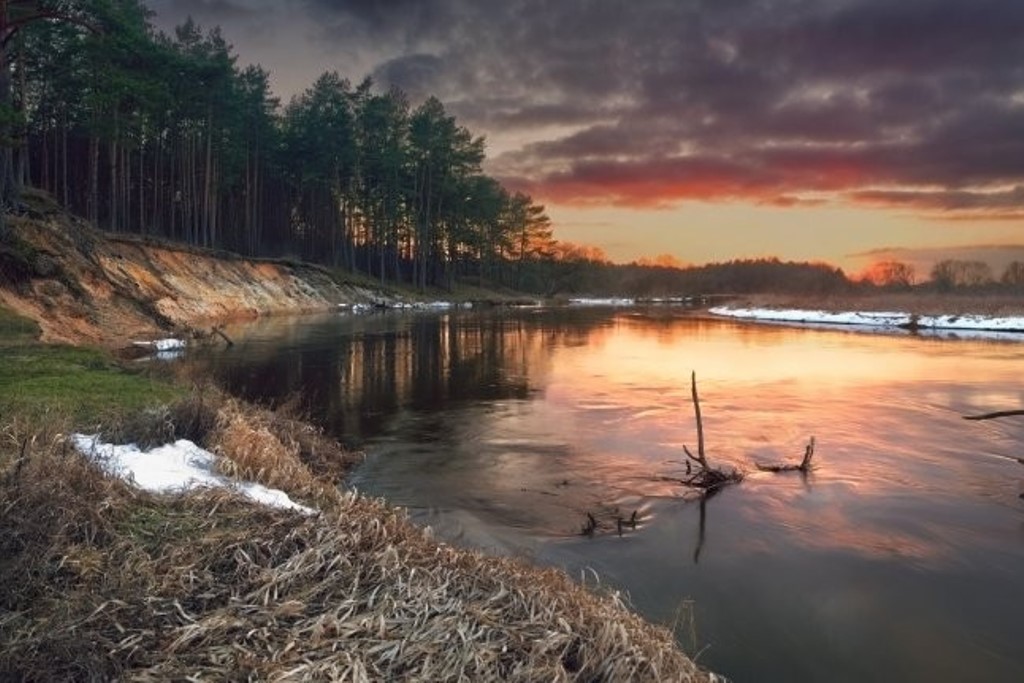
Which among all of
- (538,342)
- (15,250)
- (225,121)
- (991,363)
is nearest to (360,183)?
(225,121)

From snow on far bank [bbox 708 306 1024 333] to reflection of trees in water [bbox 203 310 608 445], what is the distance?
Result: 2695 cm

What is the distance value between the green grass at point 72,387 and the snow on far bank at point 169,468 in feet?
4.29

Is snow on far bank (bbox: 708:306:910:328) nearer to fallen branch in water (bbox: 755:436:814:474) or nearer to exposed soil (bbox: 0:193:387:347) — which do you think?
exposed soil (bbox: 0:193:387:347)

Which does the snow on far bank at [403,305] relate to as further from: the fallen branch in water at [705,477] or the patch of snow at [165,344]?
the fallen branch in water at [705,477]

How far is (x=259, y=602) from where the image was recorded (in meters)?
5.03

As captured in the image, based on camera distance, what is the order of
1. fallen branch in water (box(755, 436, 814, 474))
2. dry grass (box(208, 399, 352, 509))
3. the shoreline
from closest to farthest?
dry grass (box(208, 399, 352, 509))
fallen branch in water (box(755, 436, 814, 474))
the shoreline

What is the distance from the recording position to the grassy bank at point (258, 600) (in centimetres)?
438

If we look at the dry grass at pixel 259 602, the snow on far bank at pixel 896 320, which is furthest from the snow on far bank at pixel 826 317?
the dry grass at pixel 259 602

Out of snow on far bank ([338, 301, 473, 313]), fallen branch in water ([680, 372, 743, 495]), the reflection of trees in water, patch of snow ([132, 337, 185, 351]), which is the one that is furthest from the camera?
snow on far bank ([338, 301, 473, 313])

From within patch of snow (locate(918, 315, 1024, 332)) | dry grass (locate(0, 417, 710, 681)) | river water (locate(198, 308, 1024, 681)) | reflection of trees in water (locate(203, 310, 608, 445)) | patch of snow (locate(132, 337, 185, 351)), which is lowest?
river water (locate(198, 308, 1024, 681))

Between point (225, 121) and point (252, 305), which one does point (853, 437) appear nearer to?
point (252, 305)

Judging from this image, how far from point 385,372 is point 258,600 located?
68.7 feet

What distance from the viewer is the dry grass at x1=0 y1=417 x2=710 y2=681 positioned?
437 centimetres

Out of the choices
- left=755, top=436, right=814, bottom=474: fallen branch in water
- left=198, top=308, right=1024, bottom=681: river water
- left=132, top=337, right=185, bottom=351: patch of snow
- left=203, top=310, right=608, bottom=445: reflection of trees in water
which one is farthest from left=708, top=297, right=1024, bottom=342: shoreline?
left=132, top=337, right=185, bottom=351: patch of snow
